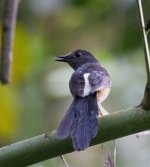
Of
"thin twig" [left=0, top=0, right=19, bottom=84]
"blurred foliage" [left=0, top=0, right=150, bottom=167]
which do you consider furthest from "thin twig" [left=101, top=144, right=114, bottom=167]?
"blurred foliage" [left=0, top=0, right=150, bottom=167]

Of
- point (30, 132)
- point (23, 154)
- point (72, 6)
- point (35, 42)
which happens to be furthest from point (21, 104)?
point (23, 154)

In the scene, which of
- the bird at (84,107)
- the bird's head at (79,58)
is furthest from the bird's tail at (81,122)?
the bird's head at (79,58)

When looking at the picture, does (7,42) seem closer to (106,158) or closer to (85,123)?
(85,123)

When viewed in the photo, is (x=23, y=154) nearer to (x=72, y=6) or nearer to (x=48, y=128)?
(x=72, y=6)

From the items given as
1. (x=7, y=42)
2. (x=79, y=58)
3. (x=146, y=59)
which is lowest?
(x=79, y=58)

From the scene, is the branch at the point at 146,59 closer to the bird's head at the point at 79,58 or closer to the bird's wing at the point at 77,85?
the bird's wing at the point at 77,85

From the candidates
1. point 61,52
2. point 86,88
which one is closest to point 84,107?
point 86,88

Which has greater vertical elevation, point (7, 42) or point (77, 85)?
point (7, 42)

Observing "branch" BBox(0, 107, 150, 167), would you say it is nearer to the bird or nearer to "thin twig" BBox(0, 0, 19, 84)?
the bird
